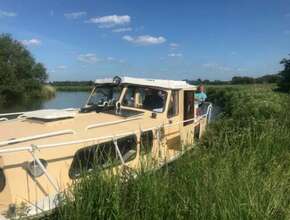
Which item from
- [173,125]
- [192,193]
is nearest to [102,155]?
[192,193]

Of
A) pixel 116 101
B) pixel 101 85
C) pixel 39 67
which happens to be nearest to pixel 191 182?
pixel 116 101

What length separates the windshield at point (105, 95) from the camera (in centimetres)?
1034

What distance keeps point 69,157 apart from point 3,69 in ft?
180

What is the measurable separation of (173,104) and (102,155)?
4.23 meters

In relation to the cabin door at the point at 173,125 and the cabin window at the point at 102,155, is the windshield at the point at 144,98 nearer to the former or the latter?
the cabin door at the point at 173,125

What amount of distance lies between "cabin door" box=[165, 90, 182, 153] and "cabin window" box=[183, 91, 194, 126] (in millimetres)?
490

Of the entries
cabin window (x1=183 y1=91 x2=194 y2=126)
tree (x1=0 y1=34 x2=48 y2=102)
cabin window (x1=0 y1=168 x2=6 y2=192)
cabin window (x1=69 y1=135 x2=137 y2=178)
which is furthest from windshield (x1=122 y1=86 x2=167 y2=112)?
tree (x1=0 y1=34 x2=48 y2=102)

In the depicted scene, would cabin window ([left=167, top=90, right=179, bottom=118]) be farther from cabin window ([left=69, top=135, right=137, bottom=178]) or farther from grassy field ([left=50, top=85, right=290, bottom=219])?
grassy field ([left=50, top=85, right=290, bottom=219])

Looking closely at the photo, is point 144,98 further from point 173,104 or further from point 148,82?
point 173,104

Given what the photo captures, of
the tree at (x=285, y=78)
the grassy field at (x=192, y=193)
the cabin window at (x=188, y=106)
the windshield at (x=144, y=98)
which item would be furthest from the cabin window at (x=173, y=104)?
the tree at (x=285, y=78)

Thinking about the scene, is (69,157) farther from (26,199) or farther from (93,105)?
(93,105)

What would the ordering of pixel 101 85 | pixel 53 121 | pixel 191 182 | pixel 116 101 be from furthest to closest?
pixel 101 85 → pixel 116 101 → pixel 53 121 → pixel 191 182

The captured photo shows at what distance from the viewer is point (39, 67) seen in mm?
65312

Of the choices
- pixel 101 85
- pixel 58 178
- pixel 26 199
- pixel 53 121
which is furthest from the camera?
pixel 101 85
